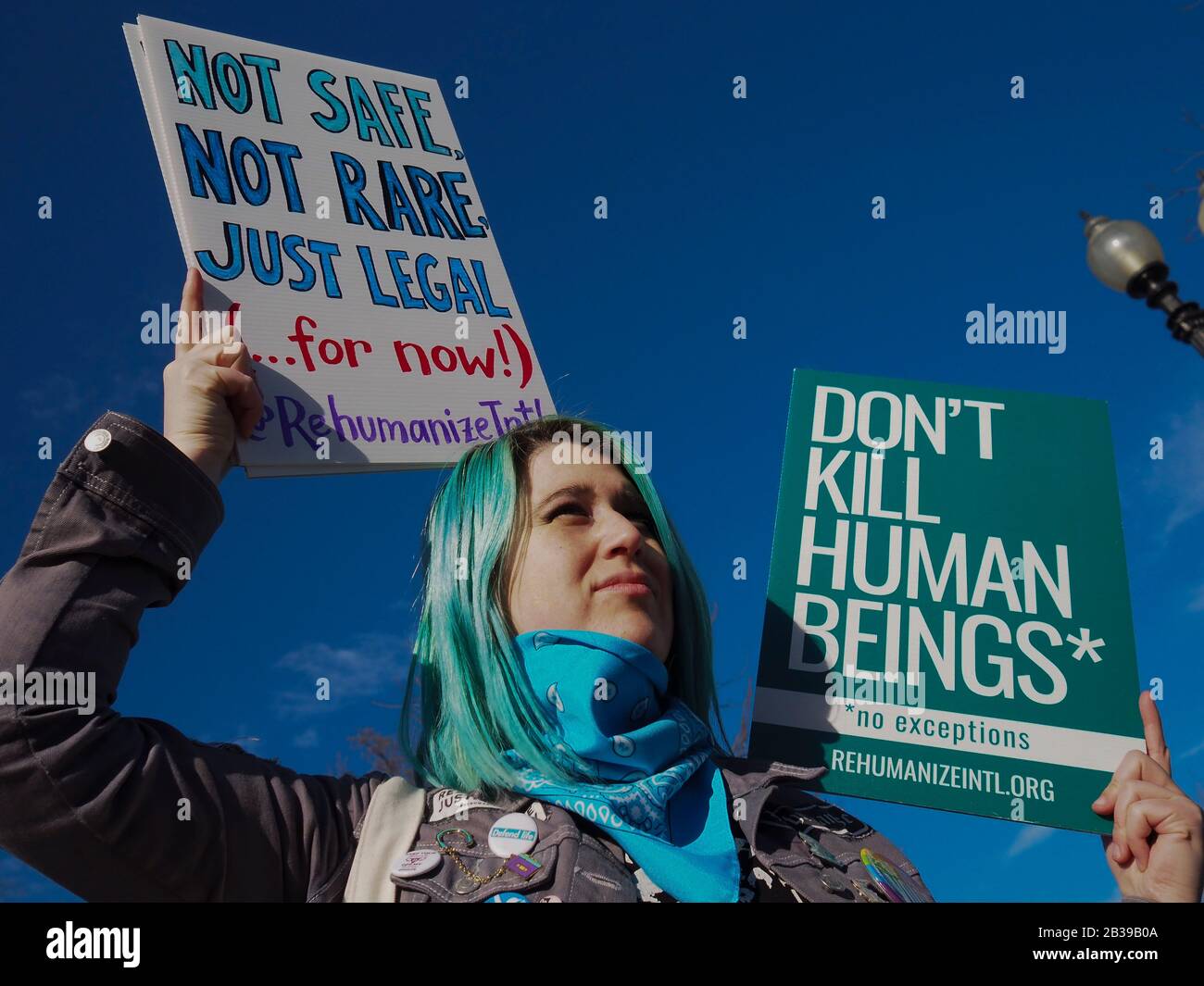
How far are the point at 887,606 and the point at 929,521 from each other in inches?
15.3

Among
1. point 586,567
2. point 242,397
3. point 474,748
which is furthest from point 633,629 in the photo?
point 242,397

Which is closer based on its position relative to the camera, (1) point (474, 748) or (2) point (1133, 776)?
(1) point (474, 748)

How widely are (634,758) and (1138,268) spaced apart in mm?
4380

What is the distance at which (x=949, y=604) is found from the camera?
3.65 m

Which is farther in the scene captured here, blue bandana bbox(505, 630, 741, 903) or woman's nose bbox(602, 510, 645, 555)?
woman's nose bbox(602, 510, 645, 555)

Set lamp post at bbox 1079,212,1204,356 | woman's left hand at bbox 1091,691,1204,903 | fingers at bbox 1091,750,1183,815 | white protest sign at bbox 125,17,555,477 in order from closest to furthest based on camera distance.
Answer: woman's left hand at bbox 1091,691,1204,903 < fingers at bbox 1091,750,1183,815 < white protest sign at bbox 125,17,555,477 < lamp post at bbox 1079,212,1204,356

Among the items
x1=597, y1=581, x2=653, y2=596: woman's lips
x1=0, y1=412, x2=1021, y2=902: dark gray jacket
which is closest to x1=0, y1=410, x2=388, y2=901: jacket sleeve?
x1=0, y1=412, x2=1021, y2=902: dark gray jacket

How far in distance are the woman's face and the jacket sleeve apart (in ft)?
2.27

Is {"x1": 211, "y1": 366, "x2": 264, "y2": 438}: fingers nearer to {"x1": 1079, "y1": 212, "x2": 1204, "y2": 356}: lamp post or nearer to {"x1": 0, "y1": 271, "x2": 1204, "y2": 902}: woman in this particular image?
{"x1": 0, "y1": 271, "x2": 1204, "y2": 902}: woman

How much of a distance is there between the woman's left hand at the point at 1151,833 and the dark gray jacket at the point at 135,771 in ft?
2.49

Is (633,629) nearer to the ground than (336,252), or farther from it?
nearer to the ground

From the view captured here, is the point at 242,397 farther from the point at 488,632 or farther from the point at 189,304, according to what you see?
the point at 488,632

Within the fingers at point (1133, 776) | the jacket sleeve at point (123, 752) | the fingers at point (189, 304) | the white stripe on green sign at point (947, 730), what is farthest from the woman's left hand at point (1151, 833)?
the fingers at point (189, 304)

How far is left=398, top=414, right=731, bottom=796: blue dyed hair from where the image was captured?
2842 millimetres
